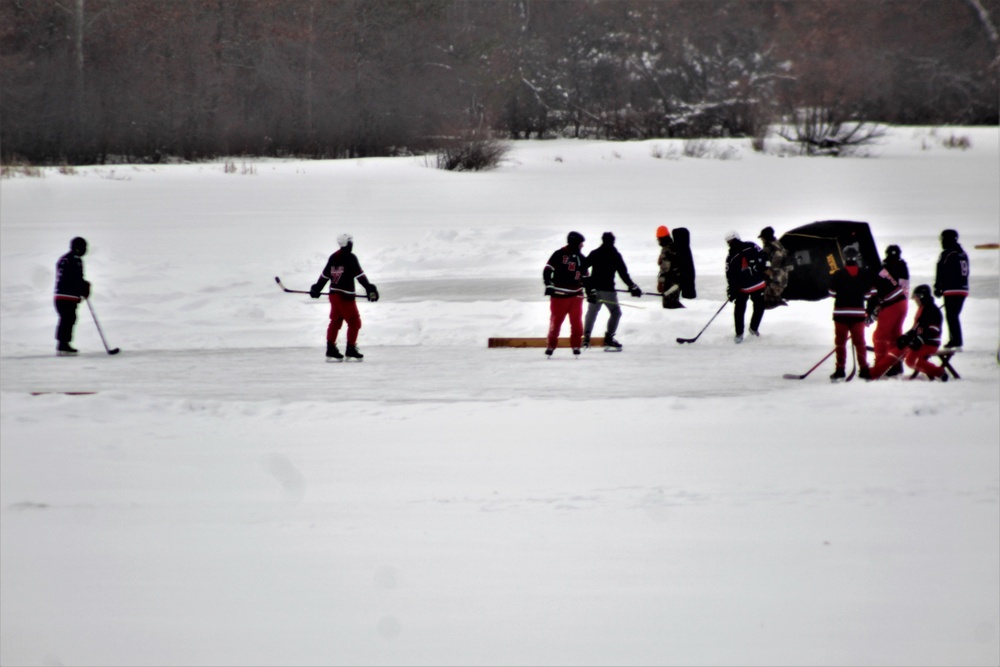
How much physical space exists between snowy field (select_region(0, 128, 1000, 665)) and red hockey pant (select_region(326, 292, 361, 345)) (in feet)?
1.21

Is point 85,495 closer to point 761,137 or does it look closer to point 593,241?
point 593,241

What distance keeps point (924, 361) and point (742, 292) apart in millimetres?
2623

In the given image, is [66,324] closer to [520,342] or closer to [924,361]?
[520,342]

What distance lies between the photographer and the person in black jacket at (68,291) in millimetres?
11922

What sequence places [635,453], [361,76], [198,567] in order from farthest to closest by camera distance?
[361,76] < [635,453] < [198,567]

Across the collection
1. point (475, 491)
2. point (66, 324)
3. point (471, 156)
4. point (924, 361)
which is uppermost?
point (471, 156)

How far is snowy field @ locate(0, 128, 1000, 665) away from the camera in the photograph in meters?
5.49

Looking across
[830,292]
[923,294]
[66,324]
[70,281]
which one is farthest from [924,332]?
[66,324]

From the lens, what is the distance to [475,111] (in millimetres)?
40875

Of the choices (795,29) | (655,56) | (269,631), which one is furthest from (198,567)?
(795,29)

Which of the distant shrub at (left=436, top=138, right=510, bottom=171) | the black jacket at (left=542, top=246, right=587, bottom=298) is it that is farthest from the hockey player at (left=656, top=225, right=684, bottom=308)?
the distant shrub at (left=436, top=138, right=510, bottom=171)

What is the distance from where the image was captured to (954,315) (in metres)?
11.4

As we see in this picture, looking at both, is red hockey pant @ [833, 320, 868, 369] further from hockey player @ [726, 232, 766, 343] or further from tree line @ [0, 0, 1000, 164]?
tree line @ [0, 0, 1000, 164]

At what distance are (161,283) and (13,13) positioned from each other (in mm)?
6260
